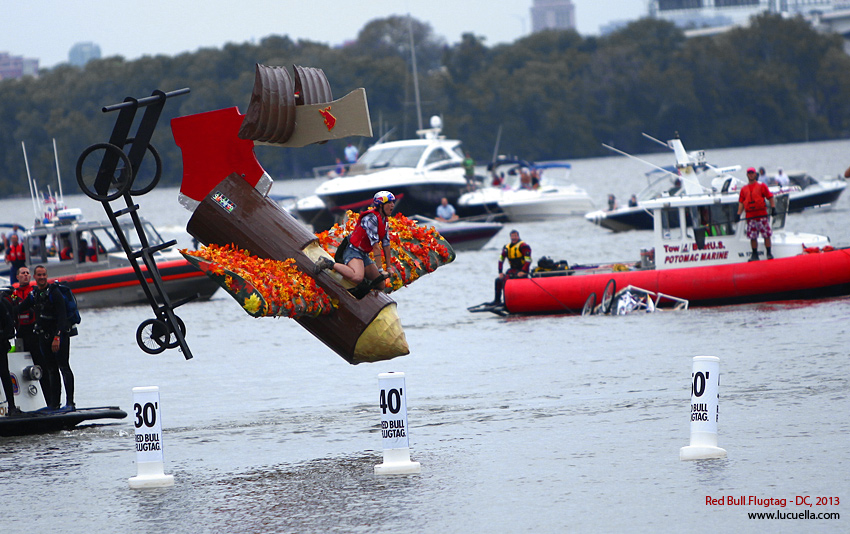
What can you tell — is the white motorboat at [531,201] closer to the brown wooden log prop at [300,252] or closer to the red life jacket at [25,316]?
the red life jacket at [25,316]

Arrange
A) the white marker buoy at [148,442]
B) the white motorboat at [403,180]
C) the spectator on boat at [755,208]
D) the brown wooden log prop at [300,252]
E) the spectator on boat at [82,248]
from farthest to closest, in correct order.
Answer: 1. the white motorboat at [403,180]
2. the spectator on boat at [82,248]
3. the spectator on boat at [755,208]
4. the brown wooden log prop at [300,252]
5. the white marker buoy at [148,442]

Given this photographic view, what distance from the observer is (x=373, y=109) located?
356ft

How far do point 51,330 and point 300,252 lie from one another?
4.68 metres

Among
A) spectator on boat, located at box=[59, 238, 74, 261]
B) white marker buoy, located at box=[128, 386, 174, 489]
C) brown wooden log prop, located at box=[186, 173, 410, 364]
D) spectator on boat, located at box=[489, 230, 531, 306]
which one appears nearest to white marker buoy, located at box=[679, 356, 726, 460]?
brown wooden log prop, located at box=[186, 173, 410, 364]

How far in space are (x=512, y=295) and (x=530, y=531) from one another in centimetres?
1680

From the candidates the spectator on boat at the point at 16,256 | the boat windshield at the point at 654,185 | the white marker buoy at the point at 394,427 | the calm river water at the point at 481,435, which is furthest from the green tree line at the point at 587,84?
the white marker buoy at the point at 394,427

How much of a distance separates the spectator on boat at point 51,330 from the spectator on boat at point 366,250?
4668 mm

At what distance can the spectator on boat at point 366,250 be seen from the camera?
38.5 ft

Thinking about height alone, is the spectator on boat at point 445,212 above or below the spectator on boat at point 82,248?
below

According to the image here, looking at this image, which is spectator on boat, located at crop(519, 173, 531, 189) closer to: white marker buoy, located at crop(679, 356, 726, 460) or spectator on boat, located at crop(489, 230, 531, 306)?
spectator on boat, located at crop(489, 230, 531, 306)

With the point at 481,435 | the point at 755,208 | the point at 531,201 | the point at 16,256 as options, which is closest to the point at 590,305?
the point at 755,208

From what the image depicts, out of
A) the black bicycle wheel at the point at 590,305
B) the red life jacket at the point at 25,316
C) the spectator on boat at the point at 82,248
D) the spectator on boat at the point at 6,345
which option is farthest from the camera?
the spectator on boat at the point at 82,248

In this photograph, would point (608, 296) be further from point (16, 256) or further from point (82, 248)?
point (16, 256)

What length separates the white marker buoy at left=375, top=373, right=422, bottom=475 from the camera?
11.1 meters
